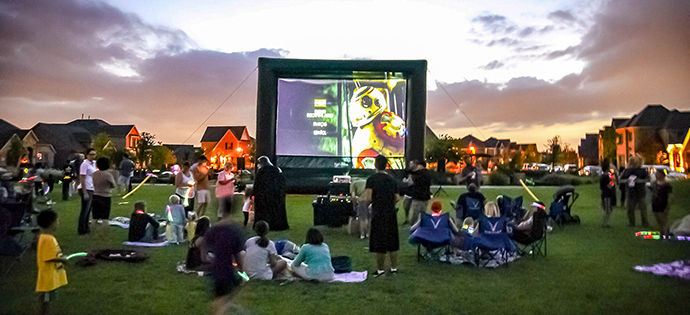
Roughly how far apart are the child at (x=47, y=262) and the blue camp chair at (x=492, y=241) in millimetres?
5090

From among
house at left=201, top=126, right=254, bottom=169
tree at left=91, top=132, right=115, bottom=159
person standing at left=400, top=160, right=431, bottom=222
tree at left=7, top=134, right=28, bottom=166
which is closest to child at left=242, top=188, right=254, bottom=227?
person standing at left=400, top=160, right=431, bottom=222

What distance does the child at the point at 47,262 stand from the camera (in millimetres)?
4289

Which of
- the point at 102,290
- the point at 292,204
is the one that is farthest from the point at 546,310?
the point at 292,204

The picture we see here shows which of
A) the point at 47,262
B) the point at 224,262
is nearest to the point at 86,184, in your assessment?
the point at 47,262

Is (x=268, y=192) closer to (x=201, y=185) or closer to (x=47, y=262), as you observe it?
(x=201, y=185)

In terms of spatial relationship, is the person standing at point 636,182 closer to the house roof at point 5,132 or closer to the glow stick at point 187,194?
the glow stick at point 187,194

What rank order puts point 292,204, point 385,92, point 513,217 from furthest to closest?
1. point 292,204
2. point 385,92
3. point 513,217

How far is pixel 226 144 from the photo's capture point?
209 ft

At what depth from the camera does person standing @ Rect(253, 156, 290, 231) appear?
33.2ft

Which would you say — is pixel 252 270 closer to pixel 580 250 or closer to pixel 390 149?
pixel 580 250

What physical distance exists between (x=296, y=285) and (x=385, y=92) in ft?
32.3

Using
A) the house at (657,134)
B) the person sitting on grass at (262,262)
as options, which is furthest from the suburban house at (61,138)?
the house at (657,134)

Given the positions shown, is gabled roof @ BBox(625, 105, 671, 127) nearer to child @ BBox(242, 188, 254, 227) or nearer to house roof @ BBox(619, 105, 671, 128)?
house roof @ BBox(619, 105, 671, 128)

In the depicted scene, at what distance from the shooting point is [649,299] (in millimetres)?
5531
